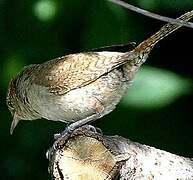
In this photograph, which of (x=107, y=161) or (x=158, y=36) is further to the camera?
(x=158, y=36)

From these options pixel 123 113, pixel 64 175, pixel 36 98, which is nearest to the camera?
pixel 64 175

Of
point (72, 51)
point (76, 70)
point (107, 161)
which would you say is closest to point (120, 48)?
point (76, 70)

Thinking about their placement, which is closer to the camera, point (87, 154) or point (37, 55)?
point (87, 154)

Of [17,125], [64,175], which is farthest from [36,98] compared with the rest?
[64,175]

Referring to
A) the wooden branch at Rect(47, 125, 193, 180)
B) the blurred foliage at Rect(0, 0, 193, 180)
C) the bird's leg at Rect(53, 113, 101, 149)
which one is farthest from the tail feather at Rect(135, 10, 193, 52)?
the blurred foliage at Rect(0, 0, 193, 180)

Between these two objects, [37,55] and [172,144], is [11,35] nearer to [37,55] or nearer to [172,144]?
[37,55]

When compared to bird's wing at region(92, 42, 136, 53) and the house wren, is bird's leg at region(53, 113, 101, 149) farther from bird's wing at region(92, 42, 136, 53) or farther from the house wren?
bird's wing at region(92, 42, 136, 53)

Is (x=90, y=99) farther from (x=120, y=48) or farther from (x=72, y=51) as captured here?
(x=72, y=51)
